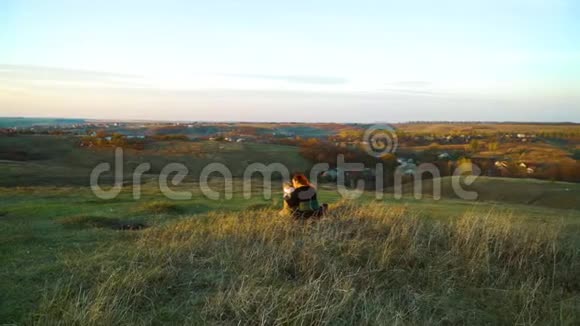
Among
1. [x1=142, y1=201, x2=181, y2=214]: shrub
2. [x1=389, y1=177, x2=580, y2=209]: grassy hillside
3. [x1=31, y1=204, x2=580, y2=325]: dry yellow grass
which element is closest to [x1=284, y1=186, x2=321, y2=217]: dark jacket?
[x1=31, y1=204, x2=580, y2=325]: dry yellow grass

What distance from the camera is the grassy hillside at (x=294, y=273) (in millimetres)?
5500

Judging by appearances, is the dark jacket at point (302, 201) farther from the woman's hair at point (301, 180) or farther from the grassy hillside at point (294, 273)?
the grassy hillside at point (294, 273)

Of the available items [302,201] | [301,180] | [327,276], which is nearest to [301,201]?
[302,201]

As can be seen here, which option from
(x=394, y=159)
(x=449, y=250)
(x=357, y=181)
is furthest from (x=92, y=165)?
(x=449, y=250)

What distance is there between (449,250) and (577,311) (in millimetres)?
2504

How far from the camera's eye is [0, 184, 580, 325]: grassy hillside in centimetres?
550

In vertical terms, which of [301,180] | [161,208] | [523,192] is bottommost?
[523,192]

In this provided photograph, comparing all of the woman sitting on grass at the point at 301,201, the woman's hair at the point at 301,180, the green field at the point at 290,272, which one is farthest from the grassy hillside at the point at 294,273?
the woman's hair at the point at 301,180

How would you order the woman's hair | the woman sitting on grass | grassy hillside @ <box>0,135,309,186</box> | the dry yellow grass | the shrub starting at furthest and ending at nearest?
grassy hillside @ <box>0,135,309,186</box> → the shrub → the woman's hair → the woman sitting on grass → the dry yellow grass

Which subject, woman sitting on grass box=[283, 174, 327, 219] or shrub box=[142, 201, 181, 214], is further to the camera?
shrub box=[142, 201, 181, 214]

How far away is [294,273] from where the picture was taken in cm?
718

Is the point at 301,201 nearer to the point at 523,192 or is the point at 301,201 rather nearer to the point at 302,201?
the point at 302,201

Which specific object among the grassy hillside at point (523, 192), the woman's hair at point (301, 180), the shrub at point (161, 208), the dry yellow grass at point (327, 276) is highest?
the woman's hair at point (301, 180)

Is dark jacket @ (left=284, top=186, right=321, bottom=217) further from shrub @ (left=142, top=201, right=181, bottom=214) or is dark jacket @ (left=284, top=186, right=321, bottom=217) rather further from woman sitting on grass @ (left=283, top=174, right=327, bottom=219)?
shrub @ (left=142, top=201, right=181, bottom=214)
